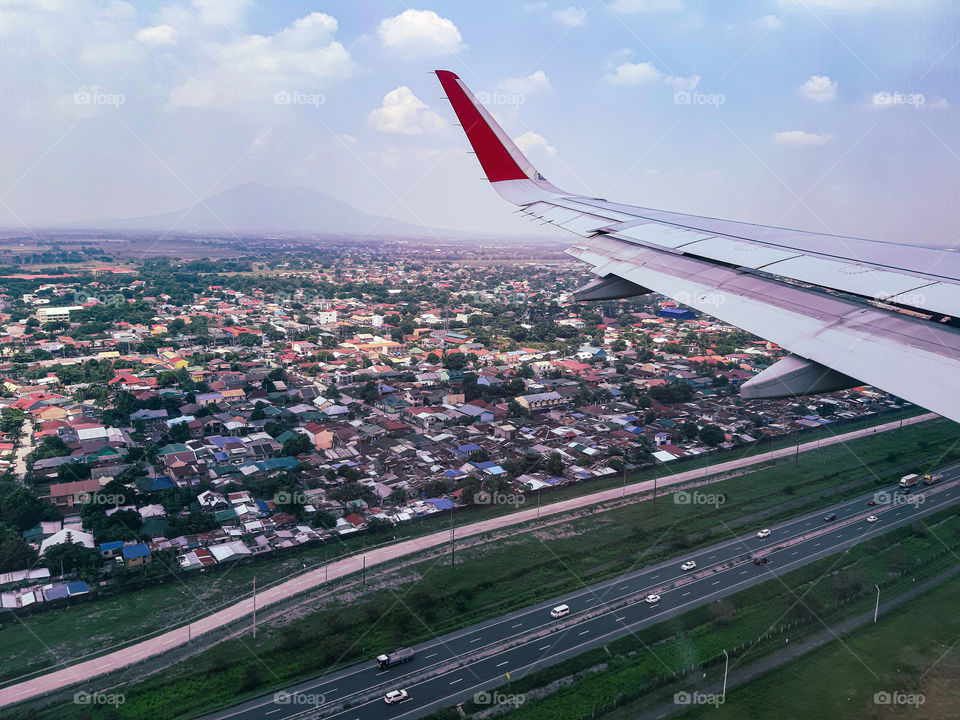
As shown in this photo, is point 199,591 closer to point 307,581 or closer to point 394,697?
point 307,581

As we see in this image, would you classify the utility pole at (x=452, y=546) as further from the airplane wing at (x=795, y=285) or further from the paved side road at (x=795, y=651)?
the airplane wing at (x=795, y=285)


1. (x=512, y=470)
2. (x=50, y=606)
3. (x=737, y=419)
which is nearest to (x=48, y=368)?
(x=50, y=606)

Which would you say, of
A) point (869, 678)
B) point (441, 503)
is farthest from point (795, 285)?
point (441, 503)

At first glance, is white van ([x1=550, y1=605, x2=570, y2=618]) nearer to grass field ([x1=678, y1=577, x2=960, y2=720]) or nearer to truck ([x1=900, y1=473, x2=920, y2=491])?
grass field ([x1=678, y1=577, x2=960, y2=720])

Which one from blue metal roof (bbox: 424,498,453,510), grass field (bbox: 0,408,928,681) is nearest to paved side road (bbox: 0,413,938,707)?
grass field (bbox: 0,408,928,681)

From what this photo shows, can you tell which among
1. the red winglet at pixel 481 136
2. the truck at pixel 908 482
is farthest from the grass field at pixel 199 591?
the red winglet at pixel 481 136
